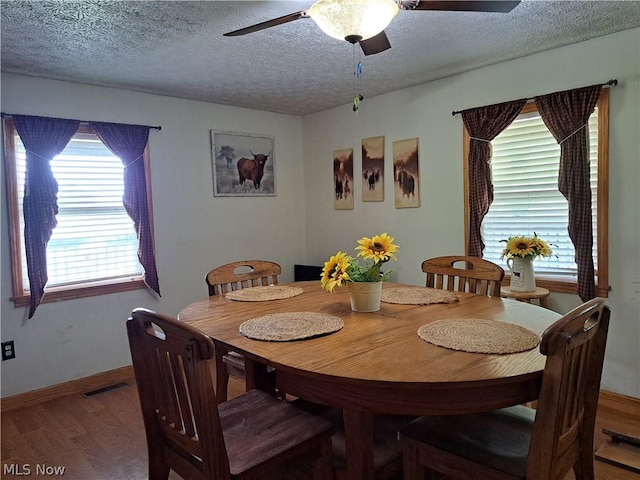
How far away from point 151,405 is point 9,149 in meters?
2.45

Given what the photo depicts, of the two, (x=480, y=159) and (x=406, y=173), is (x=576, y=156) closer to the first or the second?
(x=480, y=159)

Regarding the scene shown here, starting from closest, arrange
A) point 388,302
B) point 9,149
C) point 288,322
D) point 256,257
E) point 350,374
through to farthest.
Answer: point 350,374 → point 288,322 → point 388,302 → point 9,149 → point 256,257

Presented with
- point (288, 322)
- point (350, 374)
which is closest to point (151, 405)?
point (288, 322)

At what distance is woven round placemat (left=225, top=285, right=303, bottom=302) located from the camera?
2.29m

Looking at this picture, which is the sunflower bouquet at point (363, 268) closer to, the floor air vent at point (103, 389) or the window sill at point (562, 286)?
the window sill at point (562, 286)

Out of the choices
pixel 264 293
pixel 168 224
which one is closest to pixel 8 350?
pixel 168 224

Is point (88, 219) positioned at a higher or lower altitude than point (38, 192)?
lower

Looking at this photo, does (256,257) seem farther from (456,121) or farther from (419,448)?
(419,448)

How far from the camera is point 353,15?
5.24ft

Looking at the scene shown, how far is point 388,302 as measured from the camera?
2.11 metres

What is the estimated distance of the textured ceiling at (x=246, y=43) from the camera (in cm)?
216

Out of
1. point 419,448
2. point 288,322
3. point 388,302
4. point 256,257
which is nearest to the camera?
point 419,448

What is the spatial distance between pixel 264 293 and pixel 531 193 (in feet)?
6.55

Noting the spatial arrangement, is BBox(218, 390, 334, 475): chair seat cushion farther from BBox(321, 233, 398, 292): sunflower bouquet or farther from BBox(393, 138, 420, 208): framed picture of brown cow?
BBox(393, 138, 420, 208): framed picture of brown cow
